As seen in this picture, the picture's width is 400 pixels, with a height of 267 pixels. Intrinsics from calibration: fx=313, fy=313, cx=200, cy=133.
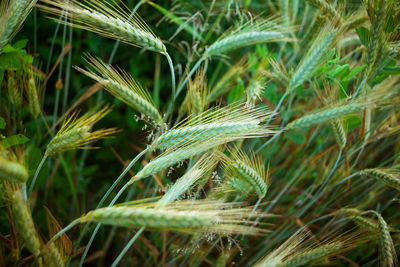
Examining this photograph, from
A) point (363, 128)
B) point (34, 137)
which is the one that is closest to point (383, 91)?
point (363, 128)

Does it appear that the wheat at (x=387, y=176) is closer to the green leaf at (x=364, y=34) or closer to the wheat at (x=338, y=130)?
the wheat at (x=338, y=130)

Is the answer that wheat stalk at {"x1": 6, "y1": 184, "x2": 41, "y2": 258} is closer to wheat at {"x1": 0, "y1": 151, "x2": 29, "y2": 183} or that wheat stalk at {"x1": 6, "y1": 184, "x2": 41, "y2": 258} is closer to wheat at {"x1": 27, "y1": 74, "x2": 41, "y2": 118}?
wheat at {"x1": 0, "y1": 151, "x2": 29, "y2": 183}

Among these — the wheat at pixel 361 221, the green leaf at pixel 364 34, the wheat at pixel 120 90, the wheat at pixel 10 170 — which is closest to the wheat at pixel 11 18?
the wheat at pixel 120 90

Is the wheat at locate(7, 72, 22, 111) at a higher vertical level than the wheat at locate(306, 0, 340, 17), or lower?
lower

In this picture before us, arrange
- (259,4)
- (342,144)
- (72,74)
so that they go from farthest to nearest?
(259,4) < (72,74) < (342,144)

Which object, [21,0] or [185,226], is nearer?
[185,226]

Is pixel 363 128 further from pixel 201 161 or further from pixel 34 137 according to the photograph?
pixel 34 137

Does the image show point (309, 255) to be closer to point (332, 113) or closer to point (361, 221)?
point (361, 221)

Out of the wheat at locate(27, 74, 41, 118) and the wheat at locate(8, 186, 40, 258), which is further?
the wheat at locate(27, 74, 41, 118)

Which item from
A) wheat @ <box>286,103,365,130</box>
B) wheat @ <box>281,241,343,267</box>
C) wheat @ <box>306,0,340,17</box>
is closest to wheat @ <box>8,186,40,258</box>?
wheat @ <box>281,241,343,267</box>

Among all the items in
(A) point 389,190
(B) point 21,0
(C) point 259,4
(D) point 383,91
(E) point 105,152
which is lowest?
(A) point 389,190
